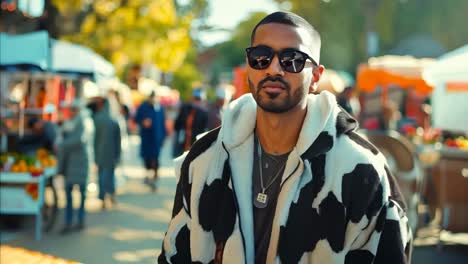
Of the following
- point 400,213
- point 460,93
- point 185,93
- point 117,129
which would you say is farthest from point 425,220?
Answer: point 185,93

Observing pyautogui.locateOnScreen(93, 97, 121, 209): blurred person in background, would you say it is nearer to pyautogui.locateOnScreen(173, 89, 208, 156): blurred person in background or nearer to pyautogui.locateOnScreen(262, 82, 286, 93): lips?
pyautogui.locateOnScreen(173, 89, 208, 156): blurred person in background

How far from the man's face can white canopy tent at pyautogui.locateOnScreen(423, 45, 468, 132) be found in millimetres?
7899

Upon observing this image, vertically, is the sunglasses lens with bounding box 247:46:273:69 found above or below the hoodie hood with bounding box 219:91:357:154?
above

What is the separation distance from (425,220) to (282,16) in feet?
29.6

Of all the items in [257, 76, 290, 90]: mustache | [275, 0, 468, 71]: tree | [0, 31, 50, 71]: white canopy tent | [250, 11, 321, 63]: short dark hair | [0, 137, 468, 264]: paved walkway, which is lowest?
[0, 137, 468, 264]: paved walkway

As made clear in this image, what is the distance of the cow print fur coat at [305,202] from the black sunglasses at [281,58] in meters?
0.19

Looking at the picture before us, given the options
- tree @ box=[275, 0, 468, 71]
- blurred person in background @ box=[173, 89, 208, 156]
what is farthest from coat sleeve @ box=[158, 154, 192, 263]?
tree @ box=[275, 0, 468, 71]

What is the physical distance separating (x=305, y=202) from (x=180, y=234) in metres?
0.49

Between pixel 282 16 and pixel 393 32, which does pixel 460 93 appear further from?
pixel 393 32

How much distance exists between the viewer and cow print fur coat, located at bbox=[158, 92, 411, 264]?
2.65 m

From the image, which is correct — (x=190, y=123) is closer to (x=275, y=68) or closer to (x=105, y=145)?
(x=105, y=145)

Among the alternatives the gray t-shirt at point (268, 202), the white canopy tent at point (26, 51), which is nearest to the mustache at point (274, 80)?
the gray t-shirt at point (268, 202)

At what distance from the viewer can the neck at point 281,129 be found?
2828mm

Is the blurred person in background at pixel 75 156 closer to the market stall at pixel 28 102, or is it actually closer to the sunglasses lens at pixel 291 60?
the market stall at pixel 28 102
